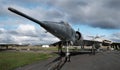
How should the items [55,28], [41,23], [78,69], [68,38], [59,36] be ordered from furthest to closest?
[68,38] → [59,36] → [55,28] → [78,69] → [41,23]

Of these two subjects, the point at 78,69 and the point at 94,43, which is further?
the point at 94,43

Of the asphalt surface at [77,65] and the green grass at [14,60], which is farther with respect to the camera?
the green grass at [14,60]

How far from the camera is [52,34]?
74.1 ft

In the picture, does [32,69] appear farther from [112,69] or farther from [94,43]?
[94,43]

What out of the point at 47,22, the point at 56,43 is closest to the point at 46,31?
the point at 47,22

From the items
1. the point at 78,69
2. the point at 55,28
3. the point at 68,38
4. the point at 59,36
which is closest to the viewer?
the point at 78,69

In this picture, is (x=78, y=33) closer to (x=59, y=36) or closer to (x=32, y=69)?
(x=59, y=36)

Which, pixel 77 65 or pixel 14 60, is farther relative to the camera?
pixel 14 60

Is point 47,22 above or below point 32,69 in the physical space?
above

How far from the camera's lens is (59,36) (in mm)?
24281

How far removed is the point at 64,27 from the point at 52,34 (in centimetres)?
310

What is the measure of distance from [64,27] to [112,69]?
7301 mm

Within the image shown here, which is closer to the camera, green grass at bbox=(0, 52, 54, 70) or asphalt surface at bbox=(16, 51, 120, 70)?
asphalt surface at bbox=(16, 51, 120, 70)

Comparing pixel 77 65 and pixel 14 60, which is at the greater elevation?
pixel 14 60
